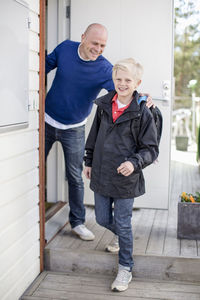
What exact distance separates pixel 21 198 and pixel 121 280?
2.66 ft

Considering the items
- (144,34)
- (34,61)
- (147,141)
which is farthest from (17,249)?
(144,34)

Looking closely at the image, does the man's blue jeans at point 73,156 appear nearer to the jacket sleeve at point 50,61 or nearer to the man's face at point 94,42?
the jacket sleeve at point 50,61

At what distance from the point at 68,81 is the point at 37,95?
33 centimetres

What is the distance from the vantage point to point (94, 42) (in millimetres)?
2943

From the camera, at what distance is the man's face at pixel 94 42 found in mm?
2926

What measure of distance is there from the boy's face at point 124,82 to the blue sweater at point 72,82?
53 cm

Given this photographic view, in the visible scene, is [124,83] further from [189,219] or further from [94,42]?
[189,219]

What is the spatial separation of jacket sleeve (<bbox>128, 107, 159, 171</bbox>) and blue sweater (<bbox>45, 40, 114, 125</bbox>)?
0.60 m

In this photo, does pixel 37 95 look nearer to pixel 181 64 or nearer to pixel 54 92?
pixel 54 92

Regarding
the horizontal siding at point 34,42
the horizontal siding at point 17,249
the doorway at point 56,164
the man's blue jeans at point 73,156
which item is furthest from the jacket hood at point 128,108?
the doorway at point 56,164

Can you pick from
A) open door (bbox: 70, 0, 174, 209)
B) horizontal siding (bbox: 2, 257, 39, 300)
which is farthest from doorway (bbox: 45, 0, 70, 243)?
horizontal siding (bbox: 2, 257, 39, 300)

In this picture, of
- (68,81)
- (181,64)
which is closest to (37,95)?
(68,81)

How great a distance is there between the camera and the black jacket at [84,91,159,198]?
257 centimetres

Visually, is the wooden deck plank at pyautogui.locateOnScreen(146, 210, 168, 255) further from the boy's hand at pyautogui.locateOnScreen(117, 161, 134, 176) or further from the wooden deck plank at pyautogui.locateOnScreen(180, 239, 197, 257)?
the boy's hand at pyautogui.locateOnScreen(117, 161, 134, 176)
